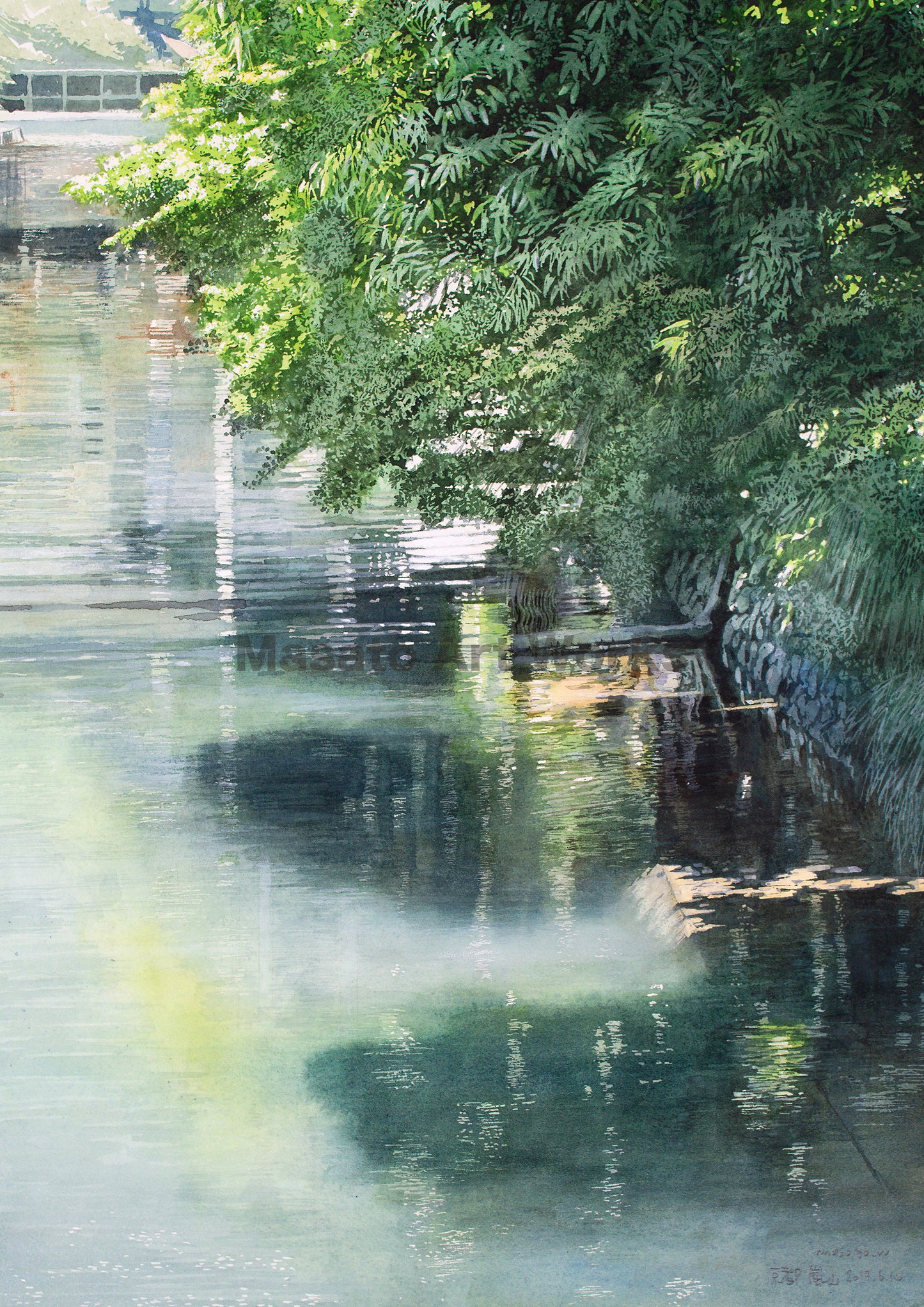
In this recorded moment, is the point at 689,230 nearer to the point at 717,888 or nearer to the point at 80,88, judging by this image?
the point at 717,888

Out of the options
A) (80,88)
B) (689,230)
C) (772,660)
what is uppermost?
(80,88)

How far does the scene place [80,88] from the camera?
1468 centimetres

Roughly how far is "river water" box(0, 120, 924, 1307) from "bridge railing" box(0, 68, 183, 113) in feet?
1.75

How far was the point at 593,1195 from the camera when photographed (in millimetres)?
6352

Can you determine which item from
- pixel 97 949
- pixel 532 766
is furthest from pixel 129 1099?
pixel 532 766

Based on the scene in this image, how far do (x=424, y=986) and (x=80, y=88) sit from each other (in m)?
9.58

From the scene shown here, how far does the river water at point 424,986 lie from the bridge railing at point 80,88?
533mm

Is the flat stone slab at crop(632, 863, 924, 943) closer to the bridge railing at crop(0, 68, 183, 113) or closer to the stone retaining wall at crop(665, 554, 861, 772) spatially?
the stone retaining wall at crop(665, 554, 861, 772)

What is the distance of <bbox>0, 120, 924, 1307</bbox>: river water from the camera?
6.05 meters

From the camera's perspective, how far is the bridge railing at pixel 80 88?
45.0ft

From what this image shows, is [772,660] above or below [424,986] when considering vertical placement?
above

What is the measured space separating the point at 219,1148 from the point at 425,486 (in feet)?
20.5

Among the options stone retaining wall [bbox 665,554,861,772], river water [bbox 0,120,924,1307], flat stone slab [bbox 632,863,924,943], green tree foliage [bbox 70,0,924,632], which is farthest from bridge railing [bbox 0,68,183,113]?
flat stone slab [bbox 632,863,924,943]
